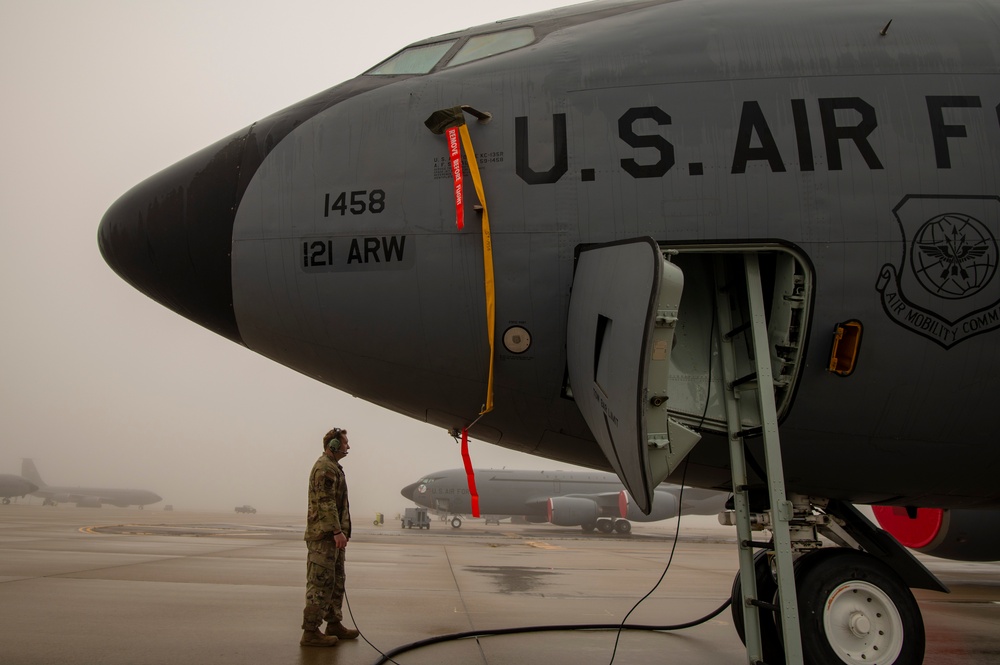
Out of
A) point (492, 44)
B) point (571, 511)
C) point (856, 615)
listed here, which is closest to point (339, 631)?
point (856, 615)

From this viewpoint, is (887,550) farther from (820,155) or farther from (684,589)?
(684,589)

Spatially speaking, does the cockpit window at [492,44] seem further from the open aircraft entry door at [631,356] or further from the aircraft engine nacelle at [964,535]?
the aircraft engine nacelle at [964,535]

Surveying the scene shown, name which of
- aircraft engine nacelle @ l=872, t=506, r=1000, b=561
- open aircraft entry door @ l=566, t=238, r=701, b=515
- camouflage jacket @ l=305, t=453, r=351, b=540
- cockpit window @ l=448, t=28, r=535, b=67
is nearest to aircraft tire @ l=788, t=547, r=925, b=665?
open aircraft entry door @ l=566, t=238, r=701, b=515

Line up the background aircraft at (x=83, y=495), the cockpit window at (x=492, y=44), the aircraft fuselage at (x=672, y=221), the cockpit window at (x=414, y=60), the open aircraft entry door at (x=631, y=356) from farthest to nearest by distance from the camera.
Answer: the background aircraft at (x=83, y=495) < the cockpit window at (x=414, y=60) < the cockpit window at (x=492, y=44) < the aircraft fuselage at (x=672, y=221) < the open aircraft entry door at (x=631, y=356)

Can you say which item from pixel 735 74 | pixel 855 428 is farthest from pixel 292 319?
pixel 855 428

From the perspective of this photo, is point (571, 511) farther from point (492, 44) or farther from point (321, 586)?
point (492, 44)

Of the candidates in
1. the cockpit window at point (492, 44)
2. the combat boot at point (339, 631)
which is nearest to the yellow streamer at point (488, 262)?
the cockpit window at point (492, 44)

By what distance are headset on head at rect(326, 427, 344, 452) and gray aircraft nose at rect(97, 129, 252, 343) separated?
1645 mm

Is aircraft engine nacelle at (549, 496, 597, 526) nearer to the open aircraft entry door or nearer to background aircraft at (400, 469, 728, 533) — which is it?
background aircraft at (400, 469, 728, 533)

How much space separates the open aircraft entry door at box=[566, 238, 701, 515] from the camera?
344 centimetres

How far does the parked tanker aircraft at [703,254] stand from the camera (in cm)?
426

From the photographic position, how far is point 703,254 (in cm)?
459

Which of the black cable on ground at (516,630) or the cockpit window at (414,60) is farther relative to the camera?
the black cable on ground at (516,630)

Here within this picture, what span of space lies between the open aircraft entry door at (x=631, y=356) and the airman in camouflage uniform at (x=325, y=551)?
2.98 m
